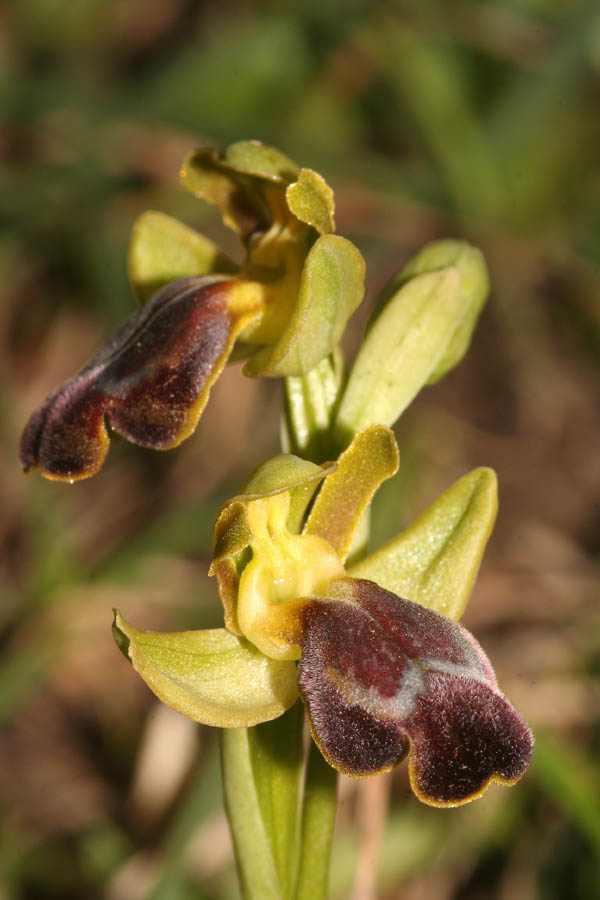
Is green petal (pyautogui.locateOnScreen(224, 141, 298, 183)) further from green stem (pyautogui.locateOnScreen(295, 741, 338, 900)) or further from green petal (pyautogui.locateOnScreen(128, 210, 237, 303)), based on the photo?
green stem (pyautogui.locateOnScreen(295, 741, 338, 900))

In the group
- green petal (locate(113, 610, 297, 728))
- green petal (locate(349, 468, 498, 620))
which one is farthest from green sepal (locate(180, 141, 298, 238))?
green petal (locate(113, 610, 297, 728))

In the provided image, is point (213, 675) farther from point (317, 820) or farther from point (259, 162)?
point (259, 162)

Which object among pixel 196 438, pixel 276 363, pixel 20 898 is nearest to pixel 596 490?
pixel 196 438

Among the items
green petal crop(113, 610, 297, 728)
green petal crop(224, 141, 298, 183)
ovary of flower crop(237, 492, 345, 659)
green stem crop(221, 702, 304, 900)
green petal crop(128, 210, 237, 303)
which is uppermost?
green petal crop(224, 141, 298, 183)

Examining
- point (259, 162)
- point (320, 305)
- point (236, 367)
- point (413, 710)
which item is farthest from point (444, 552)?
point (236, 367)

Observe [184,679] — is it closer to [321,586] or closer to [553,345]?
[321,586]

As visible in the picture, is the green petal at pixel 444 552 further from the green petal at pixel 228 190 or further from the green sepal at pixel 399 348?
the green petal at pixel 228 190
